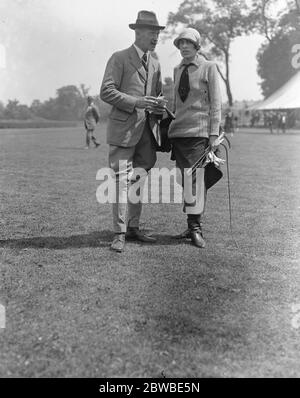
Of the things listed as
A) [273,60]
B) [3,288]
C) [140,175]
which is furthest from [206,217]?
[273,60]

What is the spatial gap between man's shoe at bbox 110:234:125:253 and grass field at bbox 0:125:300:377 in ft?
0.27

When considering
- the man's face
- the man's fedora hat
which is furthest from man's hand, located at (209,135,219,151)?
the man's fedora hat

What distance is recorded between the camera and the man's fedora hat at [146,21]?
200 inches

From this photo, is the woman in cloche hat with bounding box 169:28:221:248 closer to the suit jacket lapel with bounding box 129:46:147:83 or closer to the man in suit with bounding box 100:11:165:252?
the man in suit with bounding box 100:11:165:252

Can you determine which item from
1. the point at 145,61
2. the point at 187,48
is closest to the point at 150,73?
the point at 145,61

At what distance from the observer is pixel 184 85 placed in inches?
209

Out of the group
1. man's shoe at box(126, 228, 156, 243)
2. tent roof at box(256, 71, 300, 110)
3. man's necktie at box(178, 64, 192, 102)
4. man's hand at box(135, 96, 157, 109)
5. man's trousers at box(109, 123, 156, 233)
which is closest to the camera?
man's hand at box(135, 96, 157, 109)

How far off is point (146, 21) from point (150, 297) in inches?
113

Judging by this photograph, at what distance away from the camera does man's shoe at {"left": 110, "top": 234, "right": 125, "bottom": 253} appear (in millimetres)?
4980

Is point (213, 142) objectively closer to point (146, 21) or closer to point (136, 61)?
point (136, 61)

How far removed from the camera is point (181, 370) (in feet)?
8.86

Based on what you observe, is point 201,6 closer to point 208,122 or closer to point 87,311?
point 208,122

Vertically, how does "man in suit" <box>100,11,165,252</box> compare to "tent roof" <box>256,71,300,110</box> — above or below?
below

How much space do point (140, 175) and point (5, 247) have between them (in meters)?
1.61
